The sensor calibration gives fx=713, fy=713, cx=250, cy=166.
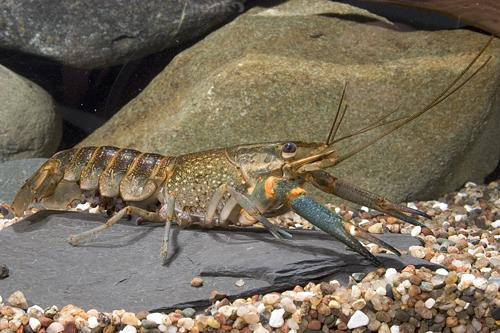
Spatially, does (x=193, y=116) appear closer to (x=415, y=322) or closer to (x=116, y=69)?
(x=116, y=69)

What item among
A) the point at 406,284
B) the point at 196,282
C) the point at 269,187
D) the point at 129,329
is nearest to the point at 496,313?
the point at 406,284

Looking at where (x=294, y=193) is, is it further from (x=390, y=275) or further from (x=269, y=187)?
(x=390, y=275)

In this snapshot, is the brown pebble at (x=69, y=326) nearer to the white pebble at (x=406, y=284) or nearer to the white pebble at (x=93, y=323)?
the white pebble at (x=93, y=323)

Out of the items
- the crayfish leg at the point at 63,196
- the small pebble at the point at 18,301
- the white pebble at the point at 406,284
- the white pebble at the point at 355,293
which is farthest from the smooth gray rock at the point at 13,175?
the white pebble at the point at 406,284

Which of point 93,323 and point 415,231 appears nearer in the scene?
point 93,323

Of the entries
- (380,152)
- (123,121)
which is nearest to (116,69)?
(123,121)

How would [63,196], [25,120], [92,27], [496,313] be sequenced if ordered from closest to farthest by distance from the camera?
[496,313] < [63,196] < [92,27] < [25,120]
